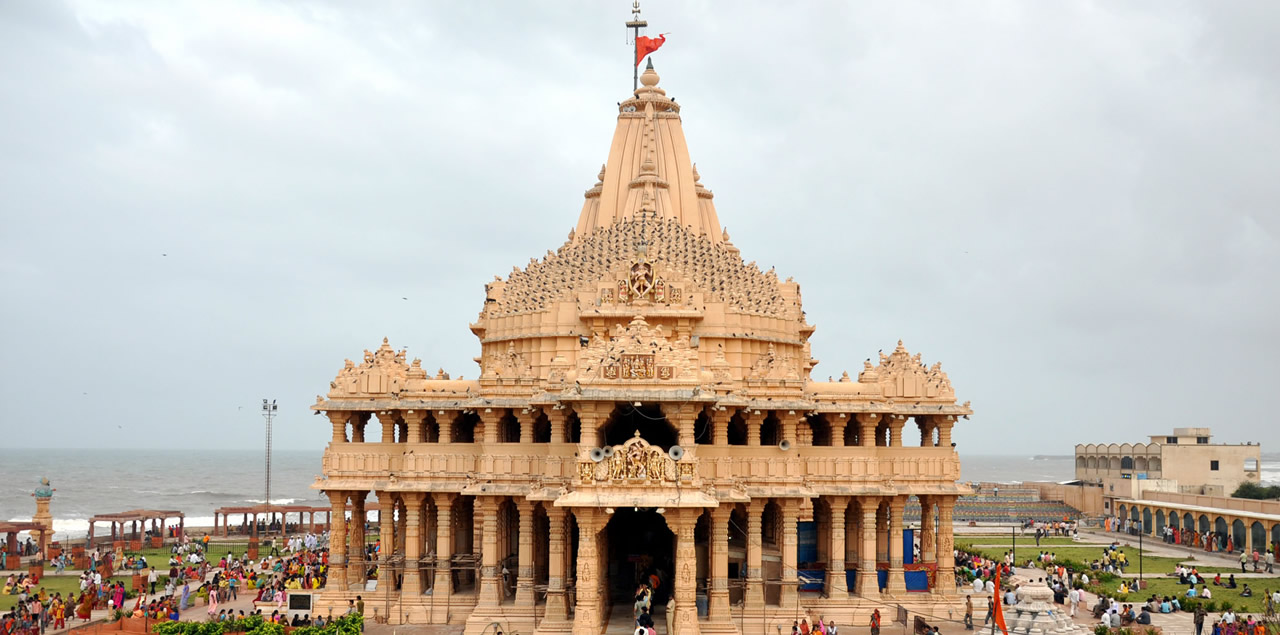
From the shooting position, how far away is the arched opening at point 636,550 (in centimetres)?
3859

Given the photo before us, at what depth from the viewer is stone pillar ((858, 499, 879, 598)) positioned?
123 feet

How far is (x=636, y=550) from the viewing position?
40.2 meters

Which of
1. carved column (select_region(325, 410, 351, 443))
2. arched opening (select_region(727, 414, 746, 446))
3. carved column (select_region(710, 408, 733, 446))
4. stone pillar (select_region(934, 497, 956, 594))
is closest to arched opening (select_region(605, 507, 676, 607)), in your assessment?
arched opening (select_region(727, 414, 746, 446))

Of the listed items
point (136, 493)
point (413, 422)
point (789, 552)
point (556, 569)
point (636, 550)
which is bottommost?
point (136, 493)

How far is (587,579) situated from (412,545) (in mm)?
8657

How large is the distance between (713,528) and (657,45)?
21.9 meters

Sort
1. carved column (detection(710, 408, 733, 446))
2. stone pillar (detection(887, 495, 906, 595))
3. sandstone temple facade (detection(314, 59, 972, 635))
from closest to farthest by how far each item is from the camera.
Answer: sandstone temple facade (detection(314, 59, 972, 635))
carved column (detection(710, 408, 733, 446))
stone pillar (detection(887, 495, 906, 595))

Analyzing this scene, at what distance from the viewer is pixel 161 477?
183 meters

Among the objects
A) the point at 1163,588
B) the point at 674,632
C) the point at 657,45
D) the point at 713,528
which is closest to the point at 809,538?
the point at 713,528

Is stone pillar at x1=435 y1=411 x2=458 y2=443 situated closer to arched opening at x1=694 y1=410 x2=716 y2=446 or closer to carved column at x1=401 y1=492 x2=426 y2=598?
carved column at x1=401 y1=492 x2=426 y2=598

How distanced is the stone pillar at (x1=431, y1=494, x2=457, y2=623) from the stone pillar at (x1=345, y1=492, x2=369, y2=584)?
379 centimetres

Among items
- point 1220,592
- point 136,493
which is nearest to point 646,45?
point 1220,592

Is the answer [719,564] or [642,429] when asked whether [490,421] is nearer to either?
[642,429]

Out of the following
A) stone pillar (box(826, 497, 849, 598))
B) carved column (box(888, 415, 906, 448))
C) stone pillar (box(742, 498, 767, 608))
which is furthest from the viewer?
carved column (box(888, 415, 906, 448))
